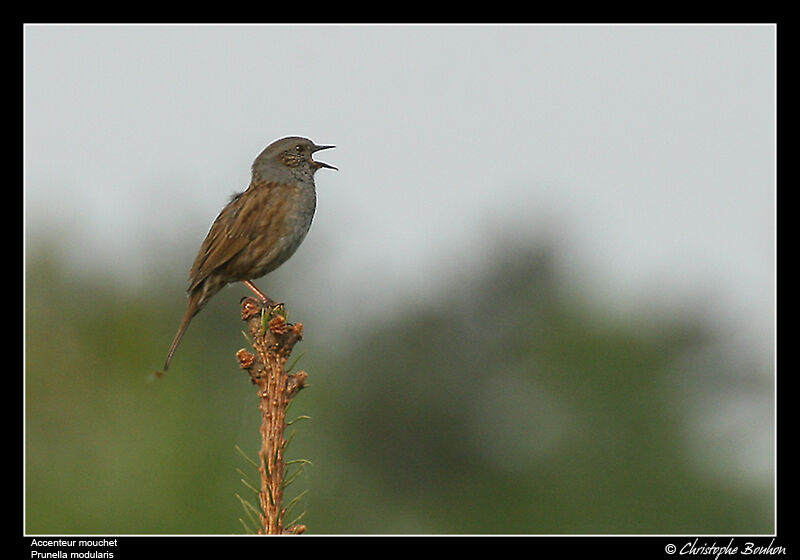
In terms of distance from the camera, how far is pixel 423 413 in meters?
27.8

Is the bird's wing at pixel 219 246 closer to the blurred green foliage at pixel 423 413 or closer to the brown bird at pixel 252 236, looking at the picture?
the brown bird at pixel 252 236

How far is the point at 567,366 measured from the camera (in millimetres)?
26531

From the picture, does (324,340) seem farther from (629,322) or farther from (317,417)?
(629,322)

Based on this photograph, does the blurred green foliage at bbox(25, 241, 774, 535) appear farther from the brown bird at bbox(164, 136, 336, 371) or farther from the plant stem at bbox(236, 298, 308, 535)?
the plant stem at bbox(236, 298, 308, 535)

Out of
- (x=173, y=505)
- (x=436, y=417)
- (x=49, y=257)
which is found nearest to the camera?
(x=173, y=505)

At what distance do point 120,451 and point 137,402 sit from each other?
5.23 ft

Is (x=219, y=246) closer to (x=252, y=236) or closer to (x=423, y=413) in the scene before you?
(x=252, y=236)

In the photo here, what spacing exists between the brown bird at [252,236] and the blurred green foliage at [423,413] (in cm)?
990

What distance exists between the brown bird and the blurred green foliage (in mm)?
9904

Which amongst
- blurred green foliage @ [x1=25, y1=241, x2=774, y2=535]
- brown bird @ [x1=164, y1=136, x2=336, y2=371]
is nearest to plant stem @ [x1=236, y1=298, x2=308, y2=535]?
brown bird @ [x1=164, y1=136, x2=336, y2=371]

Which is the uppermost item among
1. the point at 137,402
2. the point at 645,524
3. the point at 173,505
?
the point at 137,402

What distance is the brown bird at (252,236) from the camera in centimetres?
767
